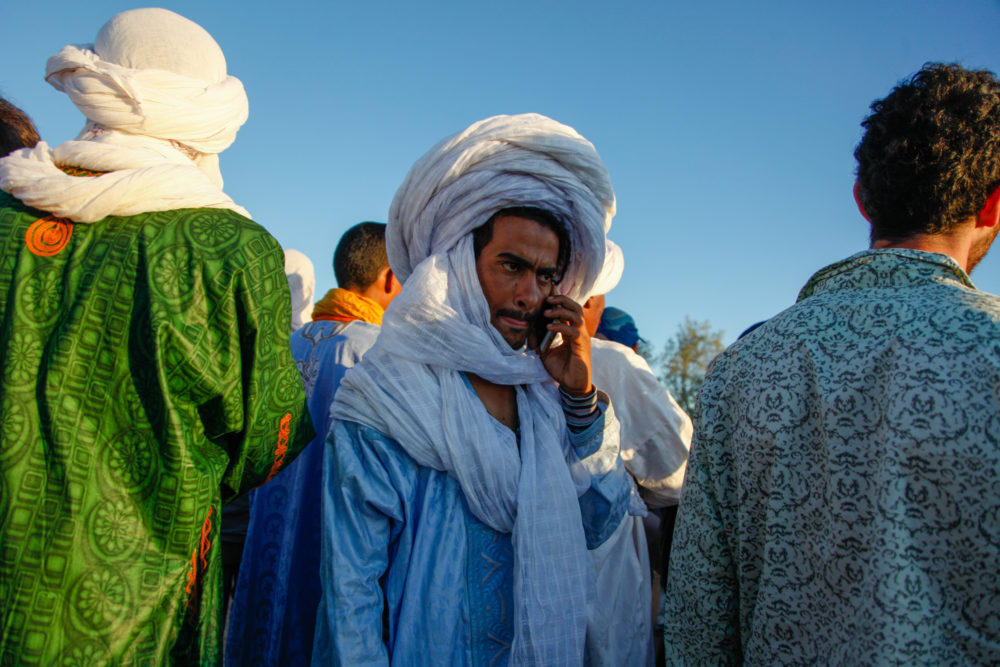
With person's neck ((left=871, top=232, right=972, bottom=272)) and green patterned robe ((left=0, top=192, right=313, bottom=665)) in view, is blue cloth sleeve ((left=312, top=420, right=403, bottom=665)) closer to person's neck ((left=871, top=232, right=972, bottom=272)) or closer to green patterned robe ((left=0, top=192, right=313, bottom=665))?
green patterned robe ((left=0, top=192, right=313, bottom=665))

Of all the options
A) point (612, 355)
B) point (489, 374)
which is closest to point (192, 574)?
point (489, 374)

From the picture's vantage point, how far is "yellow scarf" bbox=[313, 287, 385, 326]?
3.53m

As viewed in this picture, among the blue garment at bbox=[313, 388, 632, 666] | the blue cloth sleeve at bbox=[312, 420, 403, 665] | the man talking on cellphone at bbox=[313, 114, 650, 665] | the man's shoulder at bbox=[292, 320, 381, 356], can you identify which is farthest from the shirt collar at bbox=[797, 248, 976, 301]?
the man's shoulder at bbox=[292, 320, 381, 356]

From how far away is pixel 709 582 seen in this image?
192cm

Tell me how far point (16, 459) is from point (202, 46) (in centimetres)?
135

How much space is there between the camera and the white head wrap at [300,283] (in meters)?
5.80

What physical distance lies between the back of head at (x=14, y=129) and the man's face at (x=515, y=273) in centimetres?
177

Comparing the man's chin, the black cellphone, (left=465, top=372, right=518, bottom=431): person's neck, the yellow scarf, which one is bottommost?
(left=465, top=372, right=518, bottom=431): person's neck

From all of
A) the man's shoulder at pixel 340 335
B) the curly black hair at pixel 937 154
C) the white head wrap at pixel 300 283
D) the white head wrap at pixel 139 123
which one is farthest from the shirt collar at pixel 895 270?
the white head wrap at pixel 300 283

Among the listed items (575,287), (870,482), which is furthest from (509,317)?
(870,482)

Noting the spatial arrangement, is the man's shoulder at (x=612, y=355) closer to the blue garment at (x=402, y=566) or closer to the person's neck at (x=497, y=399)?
the person's neck at (x=497, y=399)

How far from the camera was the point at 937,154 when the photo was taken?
1.75 meters

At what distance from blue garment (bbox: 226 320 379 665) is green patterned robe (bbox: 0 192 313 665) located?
2.46 feet

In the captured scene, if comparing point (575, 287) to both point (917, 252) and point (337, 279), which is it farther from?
point (337, 279)
